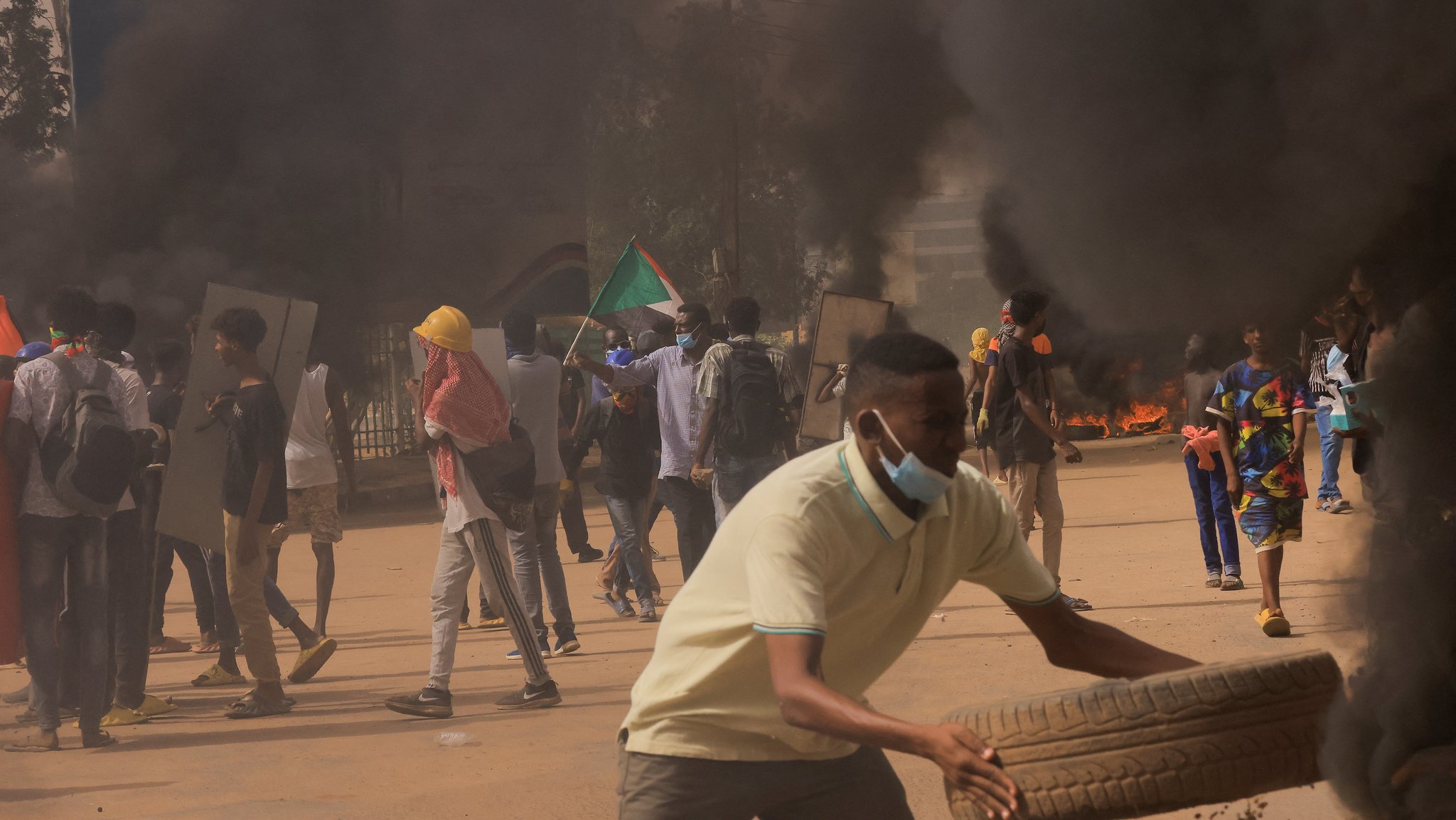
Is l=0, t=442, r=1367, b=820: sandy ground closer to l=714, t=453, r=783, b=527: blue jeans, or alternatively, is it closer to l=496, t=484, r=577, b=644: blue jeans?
l=496, t=484, r=577, b=644: blue jeans

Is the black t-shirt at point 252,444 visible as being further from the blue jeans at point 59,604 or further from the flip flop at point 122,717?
the flip flop at point 122,717

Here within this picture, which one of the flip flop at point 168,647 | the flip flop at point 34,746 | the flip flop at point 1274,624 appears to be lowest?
the flip flop at point 168,647

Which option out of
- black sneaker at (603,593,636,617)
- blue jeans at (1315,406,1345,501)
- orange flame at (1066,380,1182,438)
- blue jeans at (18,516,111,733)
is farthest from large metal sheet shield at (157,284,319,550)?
orange flame at (1066,380,1182,438)

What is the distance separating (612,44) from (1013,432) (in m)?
18.7

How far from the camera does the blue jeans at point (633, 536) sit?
824 cm

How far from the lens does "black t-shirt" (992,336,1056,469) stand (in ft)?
25.7

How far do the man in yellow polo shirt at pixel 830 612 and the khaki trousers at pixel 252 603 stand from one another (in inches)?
159

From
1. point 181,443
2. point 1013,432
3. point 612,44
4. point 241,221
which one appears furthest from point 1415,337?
point 612,44

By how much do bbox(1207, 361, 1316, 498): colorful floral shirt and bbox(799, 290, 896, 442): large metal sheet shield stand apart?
258cm

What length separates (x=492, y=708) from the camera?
6.31 m

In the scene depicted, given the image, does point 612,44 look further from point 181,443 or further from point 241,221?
point 181,443

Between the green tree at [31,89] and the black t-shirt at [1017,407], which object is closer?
the black t-shirt at [1017,407]

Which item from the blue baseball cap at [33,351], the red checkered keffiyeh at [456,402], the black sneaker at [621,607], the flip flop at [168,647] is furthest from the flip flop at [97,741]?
the black sneaker at [621,607]

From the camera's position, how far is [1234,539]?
821cm
